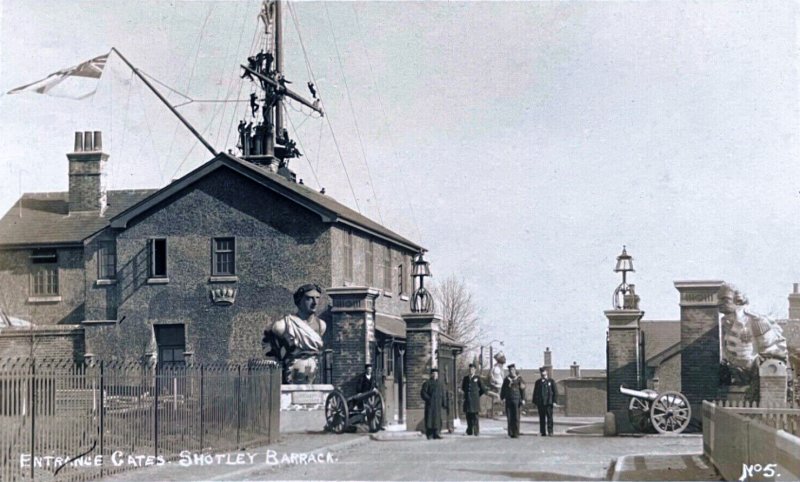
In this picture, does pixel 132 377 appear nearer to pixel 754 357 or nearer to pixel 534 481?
pixel 534 481

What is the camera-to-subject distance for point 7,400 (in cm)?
1512

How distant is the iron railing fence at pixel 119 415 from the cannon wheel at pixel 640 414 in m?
8.23

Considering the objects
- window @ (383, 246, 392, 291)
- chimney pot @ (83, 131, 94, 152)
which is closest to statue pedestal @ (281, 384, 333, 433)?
window @ (383, 246, 392, 291)

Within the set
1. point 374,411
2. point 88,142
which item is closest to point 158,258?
point 88,142

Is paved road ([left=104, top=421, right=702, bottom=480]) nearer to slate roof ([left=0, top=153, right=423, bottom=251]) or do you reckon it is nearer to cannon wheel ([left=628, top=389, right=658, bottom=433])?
cannon wheel ([left=628, top=389, right=658, bottom=433])

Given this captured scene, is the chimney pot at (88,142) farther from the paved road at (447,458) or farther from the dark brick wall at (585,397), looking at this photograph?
the dark brick wall at (585,397)

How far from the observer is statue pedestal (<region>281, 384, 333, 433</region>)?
28.6 metres

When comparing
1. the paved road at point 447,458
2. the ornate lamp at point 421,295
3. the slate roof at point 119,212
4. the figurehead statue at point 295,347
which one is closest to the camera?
the paved road at point 447,458

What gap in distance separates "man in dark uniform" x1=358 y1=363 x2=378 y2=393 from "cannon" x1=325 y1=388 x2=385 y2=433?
24 centimetres

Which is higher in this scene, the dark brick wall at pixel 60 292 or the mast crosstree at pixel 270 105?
the mast crosstree at pixel 270 105

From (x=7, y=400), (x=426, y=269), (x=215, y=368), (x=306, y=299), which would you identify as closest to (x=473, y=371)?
(x=426, y=269)

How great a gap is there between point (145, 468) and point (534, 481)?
20.3ft

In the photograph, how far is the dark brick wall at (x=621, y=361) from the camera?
2856 cm

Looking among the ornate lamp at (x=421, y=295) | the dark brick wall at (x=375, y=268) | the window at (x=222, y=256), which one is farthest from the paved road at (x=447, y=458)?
the window at (x=222, y=256)
